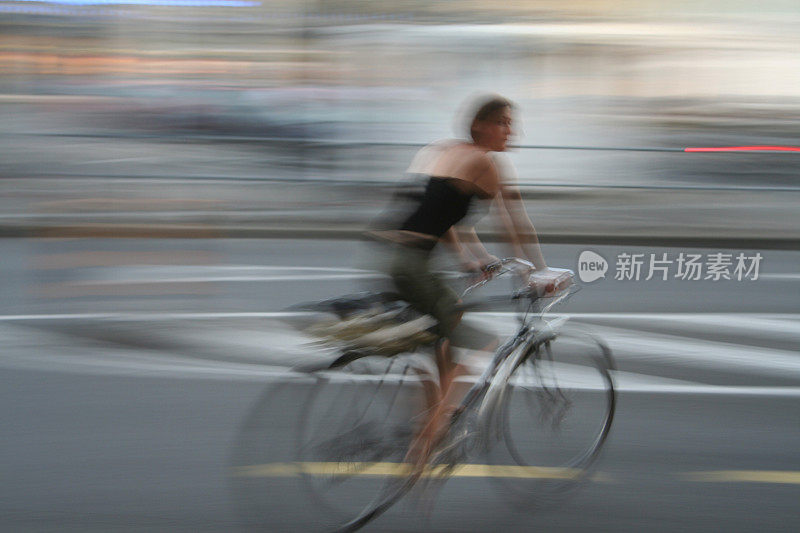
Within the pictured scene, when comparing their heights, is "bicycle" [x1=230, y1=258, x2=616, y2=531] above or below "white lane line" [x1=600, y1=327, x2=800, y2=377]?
above

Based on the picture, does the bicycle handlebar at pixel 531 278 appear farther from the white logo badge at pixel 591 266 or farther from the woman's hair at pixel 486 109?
the woman's hair at pixel 486 109

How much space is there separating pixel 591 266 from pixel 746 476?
1.42m

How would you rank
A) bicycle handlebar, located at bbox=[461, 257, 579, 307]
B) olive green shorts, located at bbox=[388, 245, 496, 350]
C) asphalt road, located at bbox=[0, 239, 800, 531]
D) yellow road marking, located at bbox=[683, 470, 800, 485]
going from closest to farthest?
olive green shorts, located at bbox=[388, 245, 496, 350] → bicycle handlebar, located at bbox=[461, 257, 579, 307] → asphalt road, located at bbox=[0, 239, 800, 531] → yellow road marking, located at bbox=[683, 470, 800, 485]

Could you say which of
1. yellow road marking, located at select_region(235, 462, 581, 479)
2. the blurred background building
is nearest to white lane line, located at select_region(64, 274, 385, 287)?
yellow road marking, located at select_region(235, 462, 581, 479)

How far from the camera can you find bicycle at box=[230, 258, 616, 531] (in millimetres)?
3482

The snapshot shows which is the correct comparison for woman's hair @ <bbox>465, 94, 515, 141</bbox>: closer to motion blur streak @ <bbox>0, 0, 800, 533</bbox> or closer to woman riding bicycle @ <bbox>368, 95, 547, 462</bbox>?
woman riding bicycle @ <bbox>368, 95, 547, 462</bbox>

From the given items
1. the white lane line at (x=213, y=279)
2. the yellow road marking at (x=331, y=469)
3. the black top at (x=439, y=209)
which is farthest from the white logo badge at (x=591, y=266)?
the white lane line at (x=213, y=279)

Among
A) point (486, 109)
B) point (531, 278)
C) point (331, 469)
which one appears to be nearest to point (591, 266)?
point (531, 278)

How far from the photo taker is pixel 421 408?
143 inches

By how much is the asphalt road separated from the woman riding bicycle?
551mm

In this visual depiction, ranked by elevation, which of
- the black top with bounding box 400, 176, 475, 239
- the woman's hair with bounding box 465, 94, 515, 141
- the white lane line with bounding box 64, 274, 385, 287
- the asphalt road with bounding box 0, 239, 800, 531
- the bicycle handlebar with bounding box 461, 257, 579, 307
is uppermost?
the woman's hair with bounding box 465, 94, 515, 141

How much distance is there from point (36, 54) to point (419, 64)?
19.8 ft

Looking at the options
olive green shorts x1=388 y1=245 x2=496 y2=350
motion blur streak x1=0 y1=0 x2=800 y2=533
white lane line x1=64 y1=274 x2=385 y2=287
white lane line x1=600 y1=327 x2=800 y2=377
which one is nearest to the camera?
olive green shorts x1=388 y1=245 x2=496 y2=350

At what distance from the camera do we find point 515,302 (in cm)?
379
